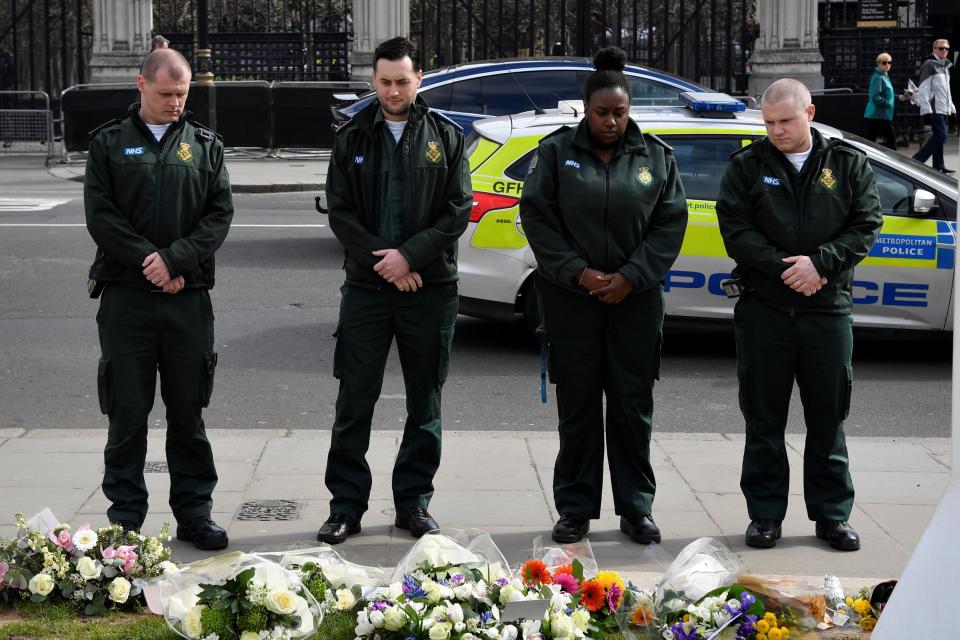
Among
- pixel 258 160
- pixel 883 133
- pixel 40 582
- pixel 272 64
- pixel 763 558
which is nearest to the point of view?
pixel 40 582

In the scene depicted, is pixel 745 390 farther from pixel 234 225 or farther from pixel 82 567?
pixel 234 225

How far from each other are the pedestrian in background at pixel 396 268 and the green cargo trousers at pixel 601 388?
489mm

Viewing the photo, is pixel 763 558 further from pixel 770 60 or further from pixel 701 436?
pixel 770 60

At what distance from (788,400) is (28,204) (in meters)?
13.6

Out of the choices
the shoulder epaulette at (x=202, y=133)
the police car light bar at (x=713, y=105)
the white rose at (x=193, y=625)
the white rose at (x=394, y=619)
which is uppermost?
the police car light bar at (x=713, y=105)

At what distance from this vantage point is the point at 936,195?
889 centimetres

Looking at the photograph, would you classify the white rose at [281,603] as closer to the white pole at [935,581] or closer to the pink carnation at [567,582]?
the pink carnation at [567,582]

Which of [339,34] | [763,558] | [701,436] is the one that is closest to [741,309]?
[763,558]

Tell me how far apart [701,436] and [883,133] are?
50.9 ft

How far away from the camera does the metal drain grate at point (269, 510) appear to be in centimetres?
604

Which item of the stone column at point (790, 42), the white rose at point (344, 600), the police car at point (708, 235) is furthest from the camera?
the stone column at point (790, 42)

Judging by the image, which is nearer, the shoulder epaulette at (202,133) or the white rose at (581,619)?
the white rose at (581,619)

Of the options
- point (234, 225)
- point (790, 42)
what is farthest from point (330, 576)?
point (790, 42)

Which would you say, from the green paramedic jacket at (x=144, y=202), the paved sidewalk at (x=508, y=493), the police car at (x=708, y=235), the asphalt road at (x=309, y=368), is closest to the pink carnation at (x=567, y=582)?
the paved sidewalk at (x=508, y=493)
